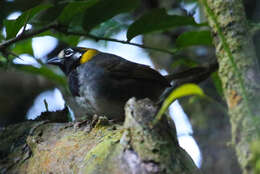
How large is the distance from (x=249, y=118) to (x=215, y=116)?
3211 millimetres

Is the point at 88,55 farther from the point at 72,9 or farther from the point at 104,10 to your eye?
the point at 72,9

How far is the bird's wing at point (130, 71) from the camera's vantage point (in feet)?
10.5

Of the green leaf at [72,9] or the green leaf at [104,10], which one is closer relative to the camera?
the green leaf at [72,9]

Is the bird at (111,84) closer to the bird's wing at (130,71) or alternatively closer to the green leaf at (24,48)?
the bird's wing at (130,71)

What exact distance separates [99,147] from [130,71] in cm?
137

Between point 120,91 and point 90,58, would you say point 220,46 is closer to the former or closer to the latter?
point 120,91

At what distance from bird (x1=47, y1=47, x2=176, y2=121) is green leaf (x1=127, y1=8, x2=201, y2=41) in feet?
1.43

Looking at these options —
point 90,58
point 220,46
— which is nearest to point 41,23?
point 90,58

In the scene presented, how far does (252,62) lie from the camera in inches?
47.8

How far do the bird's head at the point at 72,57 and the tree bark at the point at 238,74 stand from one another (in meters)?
2.31

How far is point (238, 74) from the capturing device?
3.77 feet

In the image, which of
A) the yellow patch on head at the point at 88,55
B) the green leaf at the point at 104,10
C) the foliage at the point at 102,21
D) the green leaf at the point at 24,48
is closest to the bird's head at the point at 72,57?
the yellow patch on head at the point at 88,55

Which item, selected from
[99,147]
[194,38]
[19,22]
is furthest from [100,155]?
[194,38]

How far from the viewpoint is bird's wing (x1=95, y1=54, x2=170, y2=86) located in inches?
126
